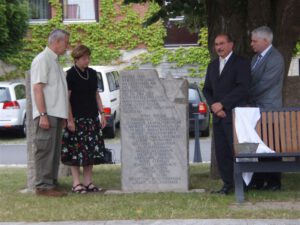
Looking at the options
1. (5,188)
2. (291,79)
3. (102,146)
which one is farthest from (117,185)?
(291,79)

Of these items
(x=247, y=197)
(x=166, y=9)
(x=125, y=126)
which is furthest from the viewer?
(x=166, y=9)

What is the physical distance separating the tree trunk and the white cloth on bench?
5.94 feet

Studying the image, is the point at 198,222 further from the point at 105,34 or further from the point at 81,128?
the point at 105,34

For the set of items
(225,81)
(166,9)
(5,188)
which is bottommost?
(5,188)

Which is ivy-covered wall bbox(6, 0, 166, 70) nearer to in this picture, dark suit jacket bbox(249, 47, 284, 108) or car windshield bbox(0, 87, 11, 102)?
car windshield bbox(0, 87, 11, 102)

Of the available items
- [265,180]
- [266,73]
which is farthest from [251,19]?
[265,180]

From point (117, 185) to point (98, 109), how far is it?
1195 mm

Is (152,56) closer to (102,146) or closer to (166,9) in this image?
(166,9)

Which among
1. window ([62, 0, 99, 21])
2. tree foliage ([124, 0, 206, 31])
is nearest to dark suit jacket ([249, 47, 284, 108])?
tree foliage ([124, 0, 206, 31])

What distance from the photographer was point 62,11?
28016 mm

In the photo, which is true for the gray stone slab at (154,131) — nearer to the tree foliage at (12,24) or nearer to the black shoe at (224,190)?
the black shoe at (224,190)

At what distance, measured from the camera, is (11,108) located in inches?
850

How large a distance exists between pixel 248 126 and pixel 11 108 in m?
14.2

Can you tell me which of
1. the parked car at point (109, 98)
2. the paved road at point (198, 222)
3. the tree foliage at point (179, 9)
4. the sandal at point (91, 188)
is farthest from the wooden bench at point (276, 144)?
the parked car at point (109, 98)
